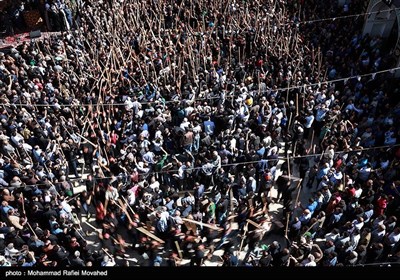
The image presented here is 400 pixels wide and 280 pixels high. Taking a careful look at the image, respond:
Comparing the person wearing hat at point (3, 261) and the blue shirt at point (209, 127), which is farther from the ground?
the blue shirt at point (209, 127)

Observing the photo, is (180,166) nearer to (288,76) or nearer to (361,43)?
(288,76)

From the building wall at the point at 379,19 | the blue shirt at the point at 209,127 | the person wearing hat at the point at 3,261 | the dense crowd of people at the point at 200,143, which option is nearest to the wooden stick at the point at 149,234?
the dense crowd of people at the point at 200,143

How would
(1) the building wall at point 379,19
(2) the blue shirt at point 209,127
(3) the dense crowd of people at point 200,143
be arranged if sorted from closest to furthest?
1. (3) the dense crowd of people at point 200,143
2. (2) the blue shirt at point 209,127
3. (1) the building wall at point 379,19

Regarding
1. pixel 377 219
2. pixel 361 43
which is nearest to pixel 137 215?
pixel 377 219

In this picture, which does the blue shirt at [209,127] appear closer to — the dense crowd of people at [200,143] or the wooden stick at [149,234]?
the dense crowd of people at [200,143]

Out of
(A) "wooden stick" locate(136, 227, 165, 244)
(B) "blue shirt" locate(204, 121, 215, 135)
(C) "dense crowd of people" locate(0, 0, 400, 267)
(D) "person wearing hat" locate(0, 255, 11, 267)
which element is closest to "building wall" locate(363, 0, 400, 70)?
(C) "dense crowd of people" locate(0, 0, 400, 267)

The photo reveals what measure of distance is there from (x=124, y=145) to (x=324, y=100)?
6808 millimetres

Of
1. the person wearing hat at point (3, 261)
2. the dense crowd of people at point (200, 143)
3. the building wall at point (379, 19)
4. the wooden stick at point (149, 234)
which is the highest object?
the building wall at point (379, 19)

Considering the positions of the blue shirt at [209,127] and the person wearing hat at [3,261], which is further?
the blue shirt at [209,127]

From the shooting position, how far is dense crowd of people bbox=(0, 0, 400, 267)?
32.4 feet

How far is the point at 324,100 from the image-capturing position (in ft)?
45.3

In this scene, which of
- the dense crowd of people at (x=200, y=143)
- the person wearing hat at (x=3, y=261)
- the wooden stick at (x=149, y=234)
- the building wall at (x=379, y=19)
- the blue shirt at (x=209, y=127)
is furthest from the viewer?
the building wall at (x=379, y=19)

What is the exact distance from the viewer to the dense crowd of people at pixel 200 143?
32.4 feet

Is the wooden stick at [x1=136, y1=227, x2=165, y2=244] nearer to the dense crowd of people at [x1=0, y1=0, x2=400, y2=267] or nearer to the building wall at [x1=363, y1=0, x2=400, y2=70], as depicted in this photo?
Answer: the dense crowd of people at [x1=0, y1=0, x2=400, y2=267]
